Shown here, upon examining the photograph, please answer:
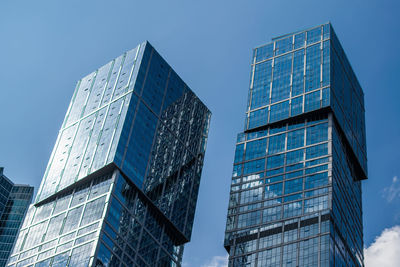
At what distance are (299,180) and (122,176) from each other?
44.2 meters

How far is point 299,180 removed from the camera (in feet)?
566

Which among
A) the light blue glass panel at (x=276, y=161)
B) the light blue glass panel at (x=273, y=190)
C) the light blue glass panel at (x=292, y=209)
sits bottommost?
the light blue glass panel at (x=292, y=209)

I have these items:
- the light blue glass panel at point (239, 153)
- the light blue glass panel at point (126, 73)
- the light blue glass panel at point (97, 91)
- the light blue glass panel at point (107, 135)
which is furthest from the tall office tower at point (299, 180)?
the light blue glass panel at point (97, 91)

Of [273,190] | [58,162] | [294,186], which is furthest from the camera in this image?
[58,162]

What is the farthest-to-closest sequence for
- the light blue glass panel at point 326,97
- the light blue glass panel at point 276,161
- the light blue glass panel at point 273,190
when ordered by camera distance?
the light blue glass panel at point 326,97 < the light blue glass panel at point 276,161 < the light blue glass panel at point 273,190

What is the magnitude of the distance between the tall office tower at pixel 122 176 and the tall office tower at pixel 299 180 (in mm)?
15326

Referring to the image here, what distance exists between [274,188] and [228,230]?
15.7 meters

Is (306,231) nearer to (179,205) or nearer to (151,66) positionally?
(179,205)

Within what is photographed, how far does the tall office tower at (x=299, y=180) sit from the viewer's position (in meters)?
161

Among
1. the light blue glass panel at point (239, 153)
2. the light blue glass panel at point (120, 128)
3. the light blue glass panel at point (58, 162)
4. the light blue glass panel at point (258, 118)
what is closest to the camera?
the light blue glass panel at point (120, 128)

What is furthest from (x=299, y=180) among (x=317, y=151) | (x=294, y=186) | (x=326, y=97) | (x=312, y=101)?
(x=326, y=97)

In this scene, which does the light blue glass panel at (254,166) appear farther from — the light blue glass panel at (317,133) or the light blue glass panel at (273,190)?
the light blue glass panel at (317,133)

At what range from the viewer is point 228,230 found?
173125 mm

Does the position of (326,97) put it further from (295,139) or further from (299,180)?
(299,180)
